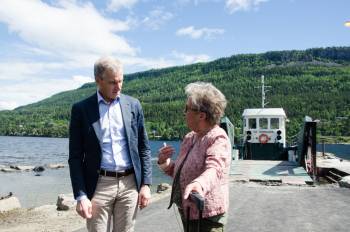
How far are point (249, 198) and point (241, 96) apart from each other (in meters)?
175

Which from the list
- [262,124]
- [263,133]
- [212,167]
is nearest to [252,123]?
[262,124]

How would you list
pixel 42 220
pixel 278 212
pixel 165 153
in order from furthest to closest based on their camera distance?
pixel 42 220, pixel 278 212, pixel 165 153

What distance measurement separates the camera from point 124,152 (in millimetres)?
3746

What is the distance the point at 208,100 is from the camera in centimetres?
299

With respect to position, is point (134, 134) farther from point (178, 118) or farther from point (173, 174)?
point (178, 118)

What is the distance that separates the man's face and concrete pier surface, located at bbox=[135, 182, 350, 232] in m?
3.54

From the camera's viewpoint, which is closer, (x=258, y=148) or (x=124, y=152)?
(x=124, y=152)

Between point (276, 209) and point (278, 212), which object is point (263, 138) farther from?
point (278, 212)

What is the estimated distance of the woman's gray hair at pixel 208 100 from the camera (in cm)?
299

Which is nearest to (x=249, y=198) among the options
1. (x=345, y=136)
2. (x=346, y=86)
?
(x=345, y=136)

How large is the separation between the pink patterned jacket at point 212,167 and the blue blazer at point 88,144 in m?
0.81

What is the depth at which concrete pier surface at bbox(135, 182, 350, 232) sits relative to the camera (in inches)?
314

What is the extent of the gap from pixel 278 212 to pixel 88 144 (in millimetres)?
→ 6553

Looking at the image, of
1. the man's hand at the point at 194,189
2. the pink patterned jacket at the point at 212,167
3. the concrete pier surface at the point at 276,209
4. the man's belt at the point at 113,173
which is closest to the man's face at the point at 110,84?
the man's belt at the point at 113,173
